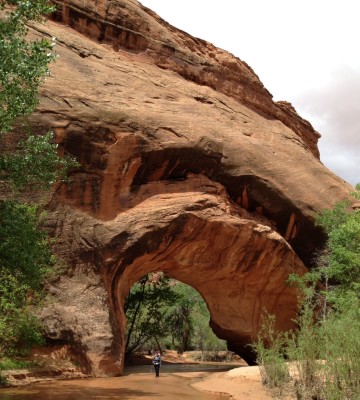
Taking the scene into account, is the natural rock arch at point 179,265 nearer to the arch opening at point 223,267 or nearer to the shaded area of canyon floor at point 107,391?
the arch opening at point 223,267

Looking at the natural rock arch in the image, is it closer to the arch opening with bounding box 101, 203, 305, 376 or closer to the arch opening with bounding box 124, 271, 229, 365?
the arch opening with bounding box 101, 203, 305, 376

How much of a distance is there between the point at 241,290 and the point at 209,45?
42.9 feet

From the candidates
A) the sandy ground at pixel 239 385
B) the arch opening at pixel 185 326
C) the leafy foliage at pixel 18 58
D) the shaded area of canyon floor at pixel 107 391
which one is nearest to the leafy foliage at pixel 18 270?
the shaded area of canyon floor at pixel 107 391

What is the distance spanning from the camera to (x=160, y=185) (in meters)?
18.6

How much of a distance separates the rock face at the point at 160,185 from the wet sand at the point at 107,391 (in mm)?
1321

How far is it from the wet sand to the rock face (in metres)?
1.32

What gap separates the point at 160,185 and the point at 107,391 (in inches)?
324

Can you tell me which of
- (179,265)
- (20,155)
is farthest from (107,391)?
(179,265)

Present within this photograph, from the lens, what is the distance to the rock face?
16.4 metres

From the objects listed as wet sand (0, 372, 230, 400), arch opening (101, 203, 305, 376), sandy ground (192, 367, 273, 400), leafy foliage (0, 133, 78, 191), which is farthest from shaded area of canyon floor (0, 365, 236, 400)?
leafy foliage (0, 133, 78, 191)

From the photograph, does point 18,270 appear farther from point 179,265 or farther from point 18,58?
point 179,265

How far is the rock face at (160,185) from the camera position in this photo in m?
16.4

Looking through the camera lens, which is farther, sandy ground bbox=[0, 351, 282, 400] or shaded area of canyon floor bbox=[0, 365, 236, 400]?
sandy ground bbox=[0, 351, 282, 400]

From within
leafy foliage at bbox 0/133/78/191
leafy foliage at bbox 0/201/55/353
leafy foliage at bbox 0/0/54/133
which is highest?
leafy foliage at bbox 0/0/54/133
